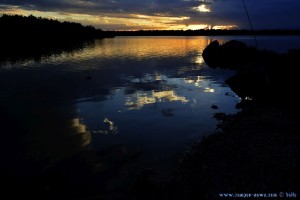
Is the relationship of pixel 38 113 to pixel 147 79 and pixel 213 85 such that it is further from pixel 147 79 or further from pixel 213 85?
pixel 213 85

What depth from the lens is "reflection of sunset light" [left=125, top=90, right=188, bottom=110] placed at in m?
21.4

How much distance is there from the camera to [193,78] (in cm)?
3509

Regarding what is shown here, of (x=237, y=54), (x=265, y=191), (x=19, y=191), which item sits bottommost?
(x=19, y=191)

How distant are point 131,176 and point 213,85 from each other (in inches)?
862

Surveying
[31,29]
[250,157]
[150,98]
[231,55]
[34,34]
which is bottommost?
[150,98]

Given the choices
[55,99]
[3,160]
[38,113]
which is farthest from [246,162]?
[55,99]

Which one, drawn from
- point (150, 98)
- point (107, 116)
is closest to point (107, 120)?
point (107, 116)

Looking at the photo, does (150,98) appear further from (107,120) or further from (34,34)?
(34,34)

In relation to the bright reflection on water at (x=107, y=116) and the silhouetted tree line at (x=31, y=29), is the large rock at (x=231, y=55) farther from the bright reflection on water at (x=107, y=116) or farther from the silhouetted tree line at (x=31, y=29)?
the silhouetted tree line at (x=31, y=29)

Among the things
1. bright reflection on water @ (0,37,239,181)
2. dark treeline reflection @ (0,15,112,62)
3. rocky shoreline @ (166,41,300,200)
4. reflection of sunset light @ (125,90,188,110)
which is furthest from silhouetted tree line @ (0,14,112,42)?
rocky shoreline @ (166,41,300,200)

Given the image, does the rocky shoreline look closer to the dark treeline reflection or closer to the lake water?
the lake water

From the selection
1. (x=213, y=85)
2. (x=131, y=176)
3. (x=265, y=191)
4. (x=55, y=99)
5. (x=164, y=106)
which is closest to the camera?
(x=265, y=191)

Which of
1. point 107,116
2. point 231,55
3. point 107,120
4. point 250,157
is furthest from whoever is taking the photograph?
point 231,55

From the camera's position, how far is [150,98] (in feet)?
76.7
